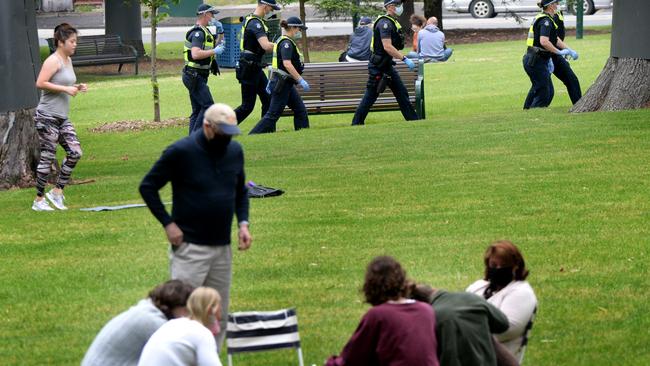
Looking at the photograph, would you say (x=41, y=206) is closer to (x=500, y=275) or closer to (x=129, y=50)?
(x=500, y=275)

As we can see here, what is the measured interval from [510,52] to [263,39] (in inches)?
635

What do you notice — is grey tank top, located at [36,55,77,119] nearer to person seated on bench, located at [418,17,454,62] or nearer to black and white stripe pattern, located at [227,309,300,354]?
black and white stripe pattern, located at [227,309,300,354]

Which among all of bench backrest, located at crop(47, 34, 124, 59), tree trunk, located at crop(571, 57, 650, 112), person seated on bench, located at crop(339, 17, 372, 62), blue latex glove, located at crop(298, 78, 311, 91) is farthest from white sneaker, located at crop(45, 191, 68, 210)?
bench backrest, located at crop(47, 34, 124, 59)

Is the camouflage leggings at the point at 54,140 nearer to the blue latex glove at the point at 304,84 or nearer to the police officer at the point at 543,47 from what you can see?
the blue latex glove at the point at 304,84

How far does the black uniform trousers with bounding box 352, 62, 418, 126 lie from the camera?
20.2 meters

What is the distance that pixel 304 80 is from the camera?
21078mm

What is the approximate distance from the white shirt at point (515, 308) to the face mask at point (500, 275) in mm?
31

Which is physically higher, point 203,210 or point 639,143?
point 203,210

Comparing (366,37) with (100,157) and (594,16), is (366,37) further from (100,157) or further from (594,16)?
(594,16)

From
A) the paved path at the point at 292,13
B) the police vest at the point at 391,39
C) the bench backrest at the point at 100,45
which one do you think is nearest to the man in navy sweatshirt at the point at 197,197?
the police vest at the point at 391,39

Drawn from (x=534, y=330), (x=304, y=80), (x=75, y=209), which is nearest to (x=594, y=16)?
(x=304, y=80)

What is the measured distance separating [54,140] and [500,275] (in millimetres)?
6957

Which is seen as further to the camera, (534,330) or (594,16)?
(594,16)

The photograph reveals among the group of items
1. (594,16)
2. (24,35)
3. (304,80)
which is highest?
(24,35)
